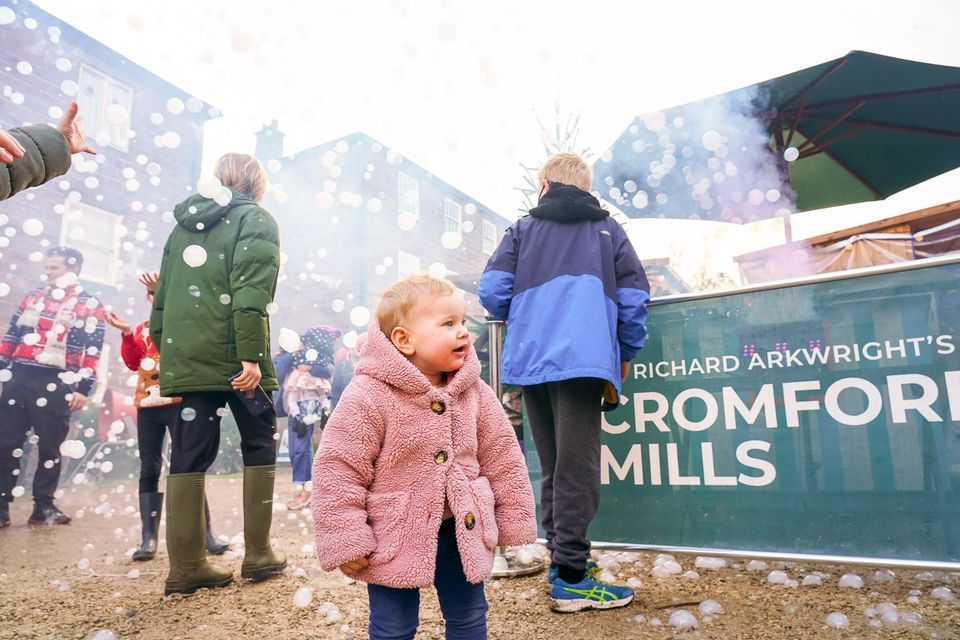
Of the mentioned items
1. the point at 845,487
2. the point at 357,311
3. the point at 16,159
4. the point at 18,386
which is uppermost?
the point at 357,311

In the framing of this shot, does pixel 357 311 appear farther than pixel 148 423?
Yes

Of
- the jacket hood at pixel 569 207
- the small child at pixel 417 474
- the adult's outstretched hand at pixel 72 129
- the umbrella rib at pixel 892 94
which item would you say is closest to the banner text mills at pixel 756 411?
the jacket hood at pixel 569 207

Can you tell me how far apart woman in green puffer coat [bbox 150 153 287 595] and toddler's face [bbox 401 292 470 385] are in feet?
4.15

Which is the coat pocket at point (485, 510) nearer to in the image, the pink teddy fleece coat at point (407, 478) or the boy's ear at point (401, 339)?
the pink teddy fleece coat at point (407, 478)

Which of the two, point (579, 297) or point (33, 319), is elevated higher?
point (33, 319)

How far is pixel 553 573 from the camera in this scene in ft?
7.42

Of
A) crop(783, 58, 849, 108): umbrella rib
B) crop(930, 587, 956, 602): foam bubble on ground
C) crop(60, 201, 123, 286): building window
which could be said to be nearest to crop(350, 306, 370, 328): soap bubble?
crop(60, 201, 123, 286): building window

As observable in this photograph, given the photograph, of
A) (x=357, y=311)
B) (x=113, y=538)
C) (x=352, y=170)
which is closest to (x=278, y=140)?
(x=352, y=170)

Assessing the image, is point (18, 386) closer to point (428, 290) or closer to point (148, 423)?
point (148, 423)

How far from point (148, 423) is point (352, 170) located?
39.4 feet

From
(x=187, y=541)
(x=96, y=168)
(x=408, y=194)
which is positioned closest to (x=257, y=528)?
(x=187, y=541)

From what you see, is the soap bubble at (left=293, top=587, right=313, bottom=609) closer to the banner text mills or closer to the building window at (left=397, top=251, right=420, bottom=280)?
the banner text mills

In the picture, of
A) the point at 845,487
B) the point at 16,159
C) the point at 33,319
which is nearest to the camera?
the point at 16,159

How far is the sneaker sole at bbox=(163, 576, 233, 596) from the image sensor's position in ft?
7.93
